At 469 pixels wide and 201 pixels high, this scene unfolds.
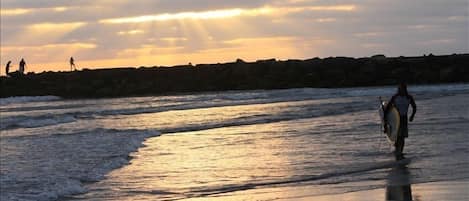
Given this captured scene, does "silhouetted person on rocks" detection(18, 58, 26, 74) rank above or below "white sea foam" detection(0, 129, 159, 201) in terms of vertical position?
above

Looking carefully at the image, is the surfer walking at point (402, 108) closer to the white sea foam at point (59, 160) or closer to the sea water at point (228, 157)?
the sea water at point (228, 157)

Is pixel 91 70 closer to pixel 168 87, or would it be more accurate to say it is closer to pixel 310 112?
pixel 168 87

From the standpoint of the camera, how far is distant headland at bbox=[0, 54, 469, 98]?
2064 inches

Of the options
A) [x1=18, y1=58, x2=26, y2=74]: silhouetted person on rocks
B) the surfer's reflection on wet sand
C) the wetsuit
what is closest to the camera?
the surfer's reflection on wet sand

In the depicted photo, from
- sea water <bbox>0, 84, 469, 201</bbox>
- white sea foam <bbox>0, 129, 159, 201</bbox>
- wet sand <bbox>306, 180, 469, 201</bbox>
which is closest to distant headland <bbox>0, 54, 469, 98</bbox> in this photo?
sea water <bbox>0, 84, 469, 201</bbox>

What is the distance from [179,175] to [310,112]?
50.5 feet

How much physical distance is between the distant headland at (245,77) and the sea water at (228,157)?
26.9m

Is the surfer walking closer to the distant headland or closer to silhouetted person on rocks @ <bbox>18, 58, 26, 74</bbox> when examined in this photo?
the distant headland

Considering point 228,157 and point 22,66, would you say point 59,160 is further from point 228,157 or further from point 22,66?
point 22,66

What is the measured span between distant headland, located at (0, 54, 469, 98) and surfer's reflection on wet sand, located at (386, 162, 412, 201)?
129 feet

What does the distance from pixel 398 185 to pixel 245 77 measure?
4535 centimetres

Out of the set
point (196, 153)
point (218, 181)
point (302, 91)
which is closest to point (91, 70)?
point (302, 91)

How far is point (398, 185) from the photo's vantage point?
10.5 meters

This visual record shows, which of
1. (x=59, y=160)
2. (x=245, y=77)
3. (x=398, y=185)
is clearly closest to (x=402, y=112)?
(x=398, y=185)
